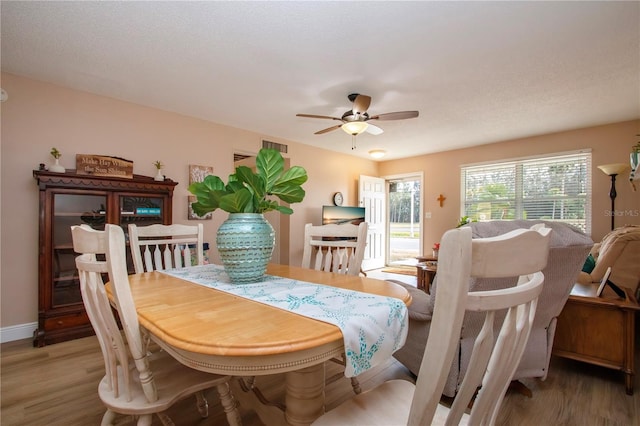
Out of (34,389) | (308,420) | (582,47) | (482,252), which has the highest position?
(582,47)

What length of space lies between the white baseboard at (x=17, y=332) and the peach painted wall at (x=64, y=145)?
0.04 meters

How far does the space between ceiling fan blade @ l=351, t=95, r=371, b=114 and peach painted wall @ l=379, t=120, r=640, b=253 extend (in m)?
3.33

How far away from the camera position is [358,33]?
2113 mm

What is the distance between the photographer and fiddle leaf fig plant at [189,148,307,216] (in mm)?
1317

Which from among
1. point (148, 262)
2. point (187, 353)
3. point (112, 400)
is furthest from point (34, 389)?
point (187, 353)

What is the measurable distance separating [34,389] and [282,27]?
2.88 metres

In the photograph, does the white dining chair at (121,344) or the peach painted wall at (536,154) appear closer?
the white dining chair at (121,344)

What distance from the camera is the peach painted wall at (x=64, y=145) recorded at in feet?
8.79

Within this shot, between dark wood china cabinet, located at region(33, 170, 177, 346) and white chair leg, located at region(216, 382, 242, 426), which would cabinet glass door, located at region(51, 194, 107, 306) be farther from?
white chair leg, located at region(216, 382, 242, 426)

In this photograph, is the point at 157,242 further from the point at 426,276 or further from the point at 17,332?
the point at 426,276

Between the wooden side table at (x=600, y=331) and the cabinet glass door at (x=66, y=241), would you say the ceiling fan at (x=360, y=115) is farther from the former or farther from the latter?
the cabinet glass door at (x=66, y=241)

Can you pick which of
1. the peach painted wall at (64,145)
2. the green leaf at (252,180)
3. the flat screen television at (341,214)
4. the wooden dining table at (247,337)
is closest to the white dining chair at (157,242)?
the wooden dining table at (247,337)

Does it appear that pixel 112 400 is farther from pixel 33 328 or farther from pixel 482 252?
pixel 33 328

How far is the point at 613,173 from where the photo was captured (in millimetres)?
3799
